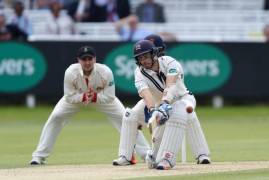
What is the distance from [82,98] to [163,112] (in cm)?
211

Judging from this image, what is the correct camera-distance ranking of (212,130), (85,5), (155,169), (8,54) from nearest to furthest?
(155,169) < (212,130) < (8,54) < (85,5)

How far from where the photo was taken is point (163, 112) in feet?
38.4

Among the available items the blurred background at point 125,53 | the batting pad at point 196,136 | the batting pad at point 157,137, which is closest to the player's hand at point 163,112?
the batting pad at point 157,137

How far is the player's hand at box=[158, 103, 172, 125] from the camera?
11.7 meters

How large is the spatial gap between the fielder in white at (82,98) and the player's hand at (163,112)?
177 centimetres

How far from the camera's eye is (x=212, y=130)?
768 inches

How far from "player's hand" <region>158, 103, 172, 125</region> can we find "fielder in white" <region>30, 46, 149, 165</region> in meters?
1.77

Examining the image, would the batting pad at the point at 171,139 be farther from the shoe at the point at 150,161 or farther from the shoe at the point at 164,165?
the shoe at the point at 150,161

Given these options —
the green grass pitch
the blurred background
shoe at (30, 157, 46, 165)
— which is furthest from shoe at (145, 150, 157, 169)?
the blurred background

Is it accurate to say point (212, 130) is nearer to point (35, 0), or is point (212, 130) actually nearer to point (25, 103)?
point (25, 103)

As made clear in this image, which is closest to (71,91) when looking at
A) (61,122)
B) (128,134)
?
(61,122)

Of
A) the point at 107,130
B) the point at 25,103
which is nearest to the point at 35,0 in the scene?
the point at 25,103

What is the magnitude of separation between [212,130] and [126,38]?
5401 millimetres

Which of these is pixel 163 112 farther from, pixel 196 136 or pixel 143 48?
pixel 196 136
